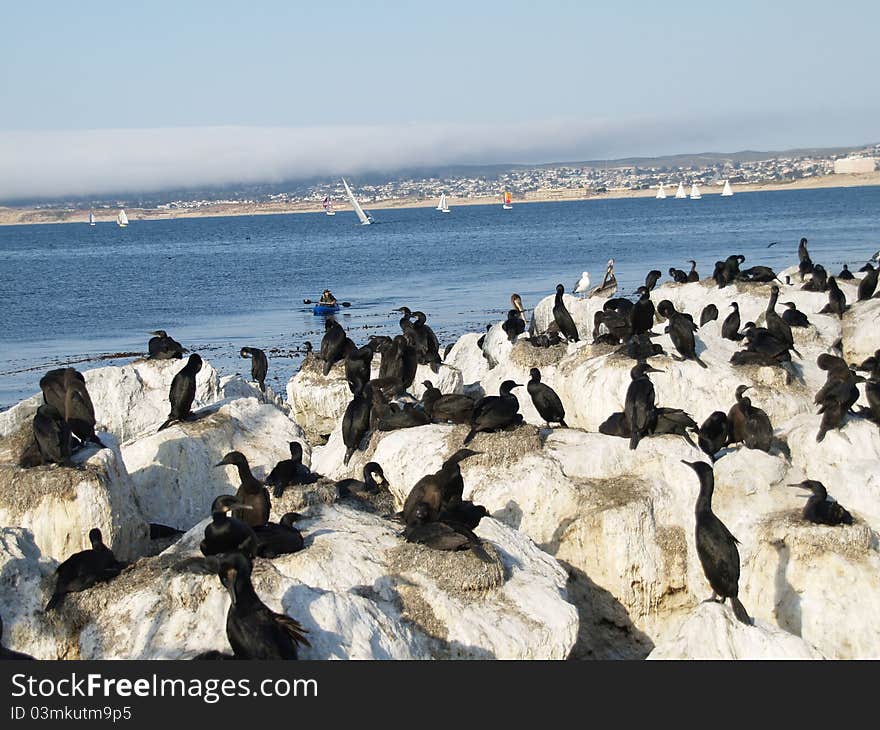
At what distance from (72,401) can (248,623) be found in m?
6.56

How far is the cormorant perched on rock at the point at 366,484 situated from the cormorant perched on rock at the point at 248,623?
4.80 m

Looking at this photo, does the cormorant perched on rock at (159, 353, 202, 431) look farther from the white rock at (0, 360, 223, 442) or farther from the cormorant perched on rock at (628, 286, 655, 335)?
the cormorant perched on rock at (628, 286, 655, 335)

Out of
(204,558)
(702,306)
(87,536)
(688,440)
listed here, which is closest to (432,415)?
(688,440)

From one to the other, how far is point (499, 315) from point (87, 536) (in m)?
33.2

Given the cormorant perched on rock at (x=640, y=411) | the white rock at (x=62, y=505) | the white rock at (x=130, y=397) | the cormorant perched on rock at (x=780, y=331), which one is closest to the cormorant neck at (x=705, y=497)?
the cormorant perched on rock at (x=640, y=411)

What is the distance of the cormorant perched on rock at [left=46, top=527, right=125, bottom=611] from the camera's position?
10023 millimetres

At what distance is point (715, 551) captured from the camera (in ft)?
34.6

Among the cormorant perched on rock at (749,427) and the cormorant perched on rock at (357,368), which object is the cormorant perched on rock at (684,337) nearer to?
the cormorant perched on rock at (749,427)

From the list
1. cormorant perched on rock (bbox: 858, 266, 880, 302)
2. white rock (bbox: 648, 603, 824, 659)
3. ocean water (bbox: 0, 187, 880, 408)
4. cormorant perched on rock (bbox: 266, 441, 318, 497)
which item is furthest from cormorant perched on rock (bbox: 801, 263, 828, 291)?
white rock (bbox: 648, 603, 824, 659)

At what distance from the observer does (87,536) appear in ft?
40.5

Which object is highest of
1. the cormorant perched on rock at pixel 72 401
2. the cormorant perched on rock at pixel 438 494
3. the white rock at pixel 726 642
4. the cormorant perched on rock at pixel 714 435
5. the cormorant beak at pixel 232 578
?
the cormorant perched on rock at pixel 72 401

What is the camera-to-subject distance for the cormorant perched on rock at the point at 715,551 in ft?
34.6

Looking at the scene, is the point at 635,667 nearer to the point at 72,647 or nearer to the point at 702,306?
the point at 72,647

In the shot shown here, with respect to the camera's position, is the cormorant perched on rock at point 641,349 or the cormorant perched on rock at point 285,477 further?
the cormorant perched on rock at point 641,349
